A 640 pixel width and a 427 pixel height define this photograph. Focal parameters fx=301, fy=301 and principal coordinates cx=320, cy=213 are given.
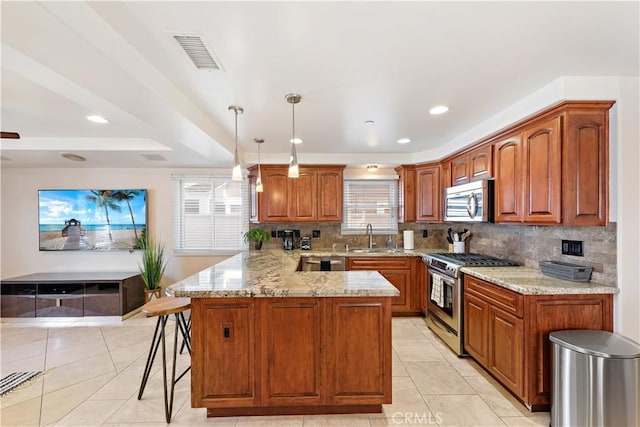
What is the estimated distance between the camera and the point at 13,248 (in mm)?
4852

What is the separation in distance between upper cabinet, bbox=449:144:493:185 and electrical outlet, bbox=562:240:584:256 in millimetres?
898

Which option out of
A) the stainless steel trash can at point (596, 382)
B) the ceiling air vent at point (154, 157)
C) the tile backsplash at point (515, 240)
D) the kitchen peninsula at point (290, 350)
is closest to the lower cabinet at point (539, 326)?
the stainless steel trash can at point (596, 382)

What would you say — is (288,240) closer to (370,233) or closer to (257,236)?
(257,236)

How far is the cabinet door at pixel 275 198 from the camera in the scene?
4691 millimetres

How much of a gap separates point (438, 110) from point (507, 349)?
2100mm

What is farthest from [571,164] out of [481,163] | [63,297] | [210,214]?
[63,297]

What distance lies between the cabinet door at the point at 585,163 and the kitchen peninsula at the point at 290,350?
153 cm

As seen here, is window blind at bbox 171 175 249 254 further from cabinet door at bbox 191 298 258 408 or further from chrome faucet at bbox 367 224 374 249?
cabinet door at bbox 191 298 258 408

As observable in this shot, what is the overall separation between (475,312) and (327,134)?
2.42 meters

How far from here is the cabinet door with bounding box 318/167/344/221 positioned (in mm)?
4723

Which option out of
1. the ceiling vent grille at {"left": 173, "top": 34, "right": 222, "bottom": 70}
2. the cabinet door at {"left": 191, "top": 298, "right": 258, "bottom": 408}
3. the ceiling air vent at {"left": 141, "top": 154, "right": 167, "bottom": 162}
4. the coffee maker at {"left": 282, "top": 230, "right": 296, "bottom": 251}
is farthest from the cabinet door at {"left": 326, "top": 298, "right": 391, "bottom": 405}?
the ceiling air vent at {"left": 141, "top": 154, "right": 167, "bottom": 162}

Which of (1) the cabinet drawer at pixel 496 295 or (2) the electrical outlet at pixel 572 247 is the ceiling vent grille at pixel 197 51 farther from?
(2) the electrical outlet at pixel 572 247

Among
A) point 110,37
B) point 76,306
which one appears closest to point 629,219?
point 110,37

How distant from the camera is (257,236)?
4652 millimetres
